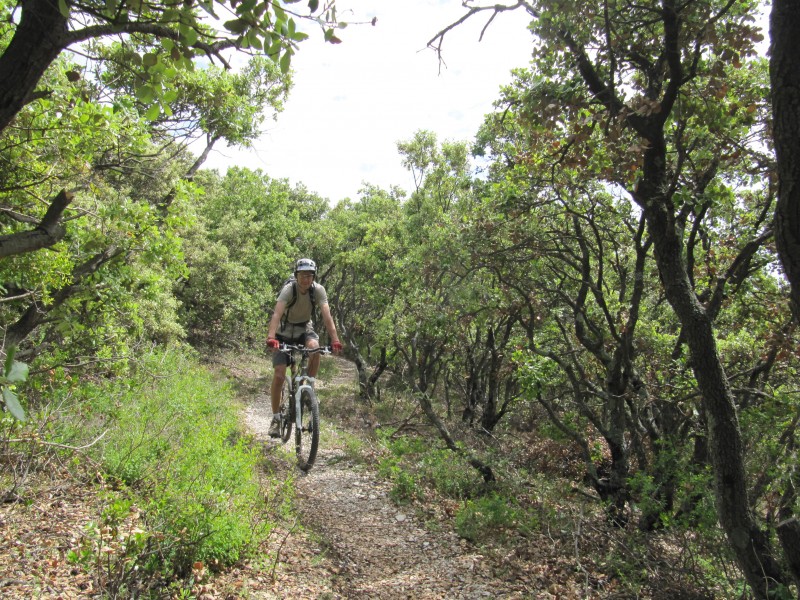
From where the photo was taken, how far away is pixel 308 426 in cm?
664

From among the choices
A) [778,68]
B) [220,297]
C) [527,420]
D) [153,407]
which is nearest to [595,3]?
[778,68]

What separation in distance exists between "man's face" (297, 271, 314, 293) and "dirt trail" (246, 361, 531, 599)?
2466 millimetres

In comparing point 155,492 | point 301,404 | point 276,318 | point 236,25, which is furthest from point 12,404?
point 301,404

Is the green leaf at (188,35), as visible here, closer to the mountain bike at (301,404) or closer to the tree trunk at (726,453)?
the tree trunk at (726,453)

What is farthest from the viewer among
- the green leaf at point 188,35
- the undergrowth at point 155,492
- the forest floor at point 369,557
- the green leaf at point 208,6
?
the forest floor at point 369,557

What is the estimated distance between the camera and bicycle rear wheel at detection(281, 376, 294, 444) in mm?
6938

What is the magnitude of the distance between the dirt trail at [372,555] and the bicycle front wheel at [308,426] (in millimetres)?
226

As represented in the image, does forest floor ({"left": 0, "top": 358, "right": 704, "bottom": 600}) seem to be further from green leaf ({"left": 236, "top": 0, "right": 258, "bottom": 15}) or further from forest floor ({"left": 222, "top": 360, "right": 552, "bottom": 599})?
green leaf ({"left": 236, "top": 0, "right": 258, "bottom": 15})

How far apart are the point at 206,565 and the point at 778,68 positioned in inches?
173

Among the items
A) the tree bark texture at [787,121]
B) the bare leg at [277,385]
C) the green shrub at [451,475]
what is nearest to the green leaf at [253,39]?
the tree bark texture at [787,121]

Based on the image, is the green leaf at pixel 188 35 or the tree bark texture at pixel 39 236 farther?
the tree bark texture at pixel 39 236

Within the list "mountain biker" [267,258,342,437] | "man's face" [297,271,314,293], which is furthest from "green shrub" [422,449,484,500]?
"man's face" [297,271,314,293]

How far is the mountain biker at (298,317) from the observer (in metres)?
6.49

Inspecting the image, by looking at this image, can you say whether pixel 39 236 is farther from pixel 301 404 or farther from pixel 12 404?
pixel 301 404
